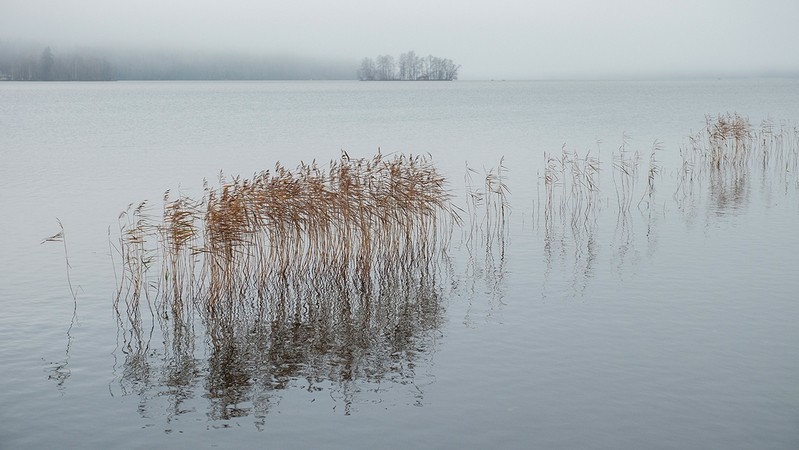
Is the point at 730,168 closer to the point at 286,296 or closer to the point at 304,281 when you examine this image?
the point at 304,281

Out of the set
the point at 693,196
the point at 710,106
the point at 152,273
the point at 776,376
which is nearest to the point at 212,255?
the point at 152,273

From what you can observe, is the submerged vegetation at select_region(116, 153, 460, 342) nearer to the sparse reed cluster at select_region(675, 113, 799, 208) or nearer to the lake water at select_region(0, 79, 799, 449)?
the lake water at select_region(0, 79, 799, 449)

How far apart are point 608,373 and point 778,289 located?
23.3 ft

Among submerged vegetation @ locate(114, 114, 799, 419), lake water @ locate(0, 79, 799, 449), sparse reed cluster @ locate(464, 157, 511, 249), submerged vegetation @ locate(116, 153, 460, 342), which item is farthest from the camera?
sparse reed cluster @ locate(464, 157, 511, 249)

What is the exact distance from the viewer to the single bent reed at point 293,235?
57.8 feet

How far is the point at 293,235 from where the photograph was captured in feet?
62.6

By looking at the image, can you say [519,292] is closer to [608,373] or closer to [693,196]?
[608,373]

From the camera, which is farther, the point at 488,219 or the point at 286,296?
the point at 488,219

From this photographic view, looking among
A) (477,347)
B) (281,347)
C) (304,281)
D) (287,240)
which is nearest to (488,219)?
(304,281)

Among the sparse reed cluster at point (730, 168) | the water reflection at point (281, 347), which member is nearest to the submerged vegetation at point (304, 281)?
the water reflection at point (281, 347)

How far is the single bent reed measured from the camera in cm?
1761

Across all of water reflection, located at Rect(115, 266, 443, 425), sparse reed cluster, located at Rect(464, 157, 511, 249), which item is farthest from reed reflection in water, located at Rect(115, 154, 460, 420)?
sparse reed cluster, located at Rect(464, 157, 511, 249)

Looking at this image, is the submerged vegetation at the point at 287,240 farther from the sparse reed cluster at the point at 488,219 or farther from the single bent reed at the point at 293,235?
the sparse reed cluster at the point at 488,219

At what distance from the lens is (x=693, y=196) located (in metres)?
31.9
